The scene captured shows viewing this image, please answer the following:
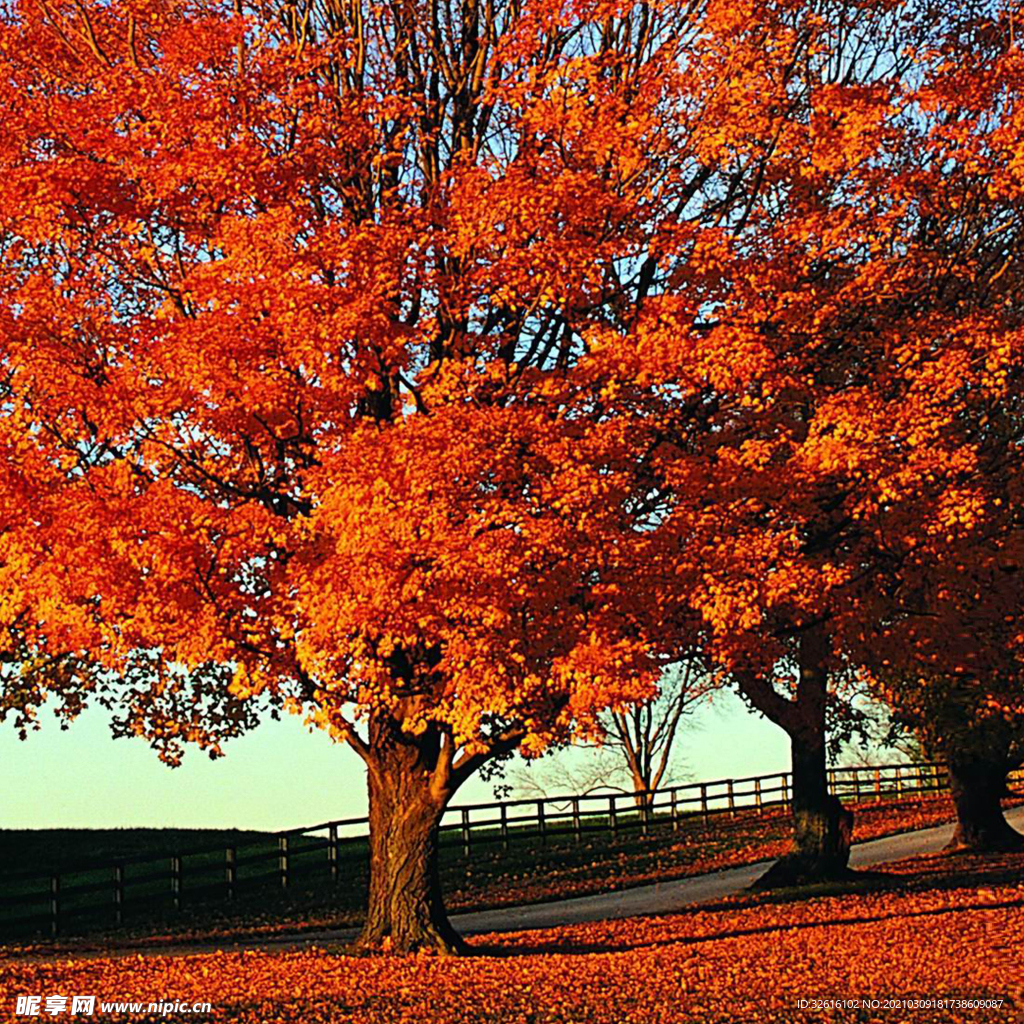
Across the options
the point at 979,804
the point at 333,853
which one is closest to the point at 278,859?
the point at 333,853

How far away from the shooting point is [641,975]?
50.6 ft

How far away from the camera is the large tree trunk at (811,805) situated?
25750mm

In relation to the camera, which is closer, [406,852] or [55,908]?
[406,852]

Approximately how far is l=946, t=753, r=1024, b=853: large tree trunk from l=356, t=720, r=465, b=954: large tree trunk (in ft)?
59.8

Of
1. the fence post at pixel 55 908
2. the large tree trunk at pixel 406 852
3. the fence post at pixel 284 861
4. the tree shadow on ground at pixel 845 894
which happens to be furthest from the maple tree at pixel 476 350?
the fence post at pixel 284 861

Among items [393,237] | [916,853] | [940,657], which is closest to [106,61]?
[393,237]

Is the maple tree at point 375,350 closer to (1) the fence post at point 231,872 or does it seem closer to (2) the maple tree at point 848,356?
(2) the maple tree at point 848,356

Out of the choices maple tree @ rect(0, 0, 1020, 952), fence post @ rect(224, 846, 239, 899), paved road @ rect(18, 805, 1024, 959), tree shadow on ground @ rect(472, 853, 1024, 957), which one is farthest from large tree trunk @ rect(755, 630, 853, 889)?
fence post @ rect(224, 846, 239, 899)

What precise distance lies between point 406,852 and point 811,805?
35.3 feet

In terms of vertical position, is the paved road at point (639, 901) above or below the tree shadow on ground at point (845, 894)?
below

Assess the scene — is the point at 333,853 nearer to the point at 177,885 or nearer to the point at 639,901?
the point at 177,885

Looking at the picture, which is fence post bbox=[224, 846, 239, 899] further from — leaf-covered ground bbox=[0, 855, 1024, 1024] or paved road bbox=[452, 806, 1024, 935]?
leaf-covered ground bbox=[0, 855, 1024, 1024]

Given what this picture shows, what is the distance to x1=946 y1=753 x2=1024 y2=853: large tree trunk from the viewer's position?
3281cm

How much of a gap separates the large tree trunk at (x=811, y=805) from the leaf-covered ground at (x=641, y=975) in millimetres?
3756
